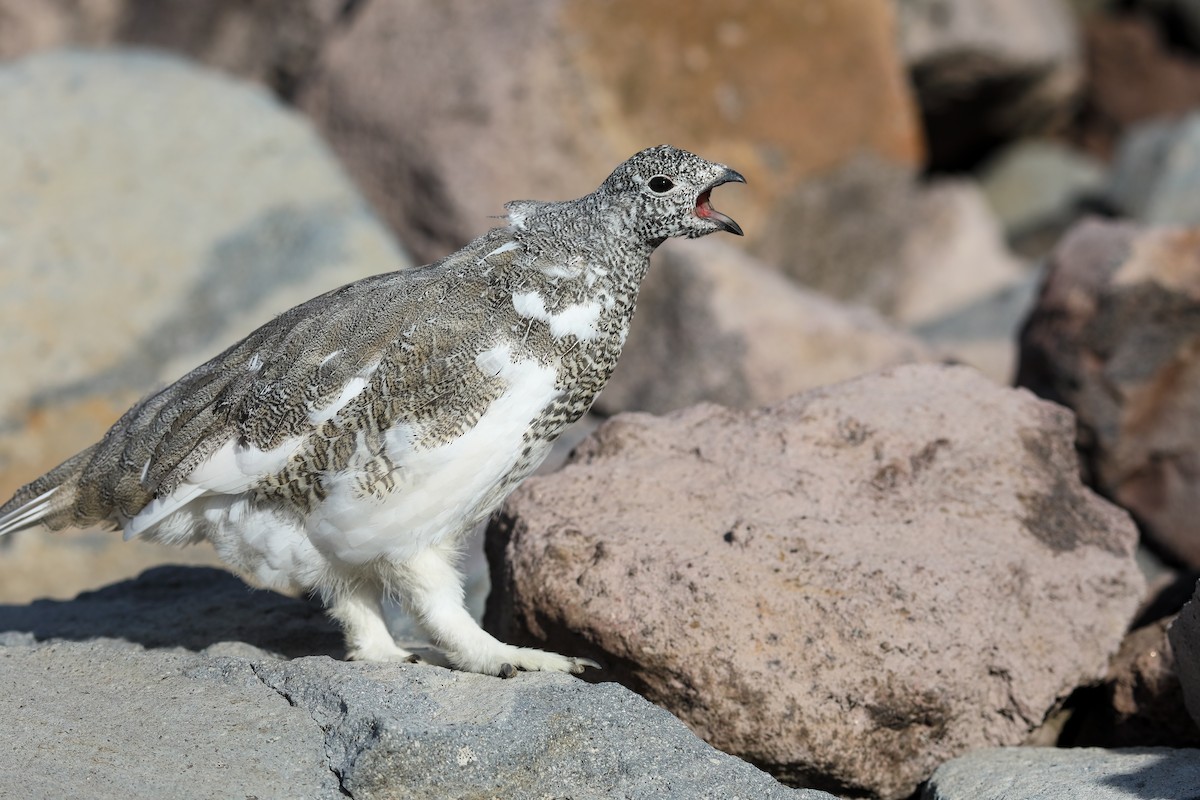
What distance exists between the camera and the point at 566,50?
1050 cm

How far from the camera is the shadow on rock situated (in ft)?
18.2

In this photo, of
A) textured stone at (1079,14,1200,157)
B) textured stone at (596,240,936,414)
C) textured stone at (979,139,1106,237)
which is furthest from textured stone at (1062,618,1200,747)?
textured stone at (1079,14,1200,157)

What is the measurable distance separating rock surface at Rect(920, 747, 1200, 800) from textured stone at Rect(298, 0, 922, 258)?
20.3 feet

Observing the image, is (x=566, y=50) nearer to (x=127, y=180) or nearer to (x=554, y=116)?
(x=554, y=116)

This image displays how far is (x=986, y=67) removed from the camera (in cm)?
1389

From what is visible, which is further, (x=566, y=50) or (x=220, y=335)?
(x=566, y=50)

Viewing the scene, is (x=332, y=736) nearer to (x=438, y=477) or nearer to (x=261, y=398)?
(x=438, y=477)

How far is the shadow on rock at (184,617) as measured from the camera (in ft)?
18.2

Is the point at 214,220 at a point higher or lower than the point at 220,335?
higher

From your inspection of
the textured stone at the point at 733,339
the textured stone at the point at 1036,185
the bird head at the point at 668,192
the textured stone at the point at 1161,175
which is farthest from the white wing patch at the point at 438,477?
the textured stone at the point at 1036,185

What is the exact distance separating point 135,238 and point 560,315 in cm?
528

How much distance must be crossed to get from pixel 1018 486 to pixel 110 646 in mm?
3484

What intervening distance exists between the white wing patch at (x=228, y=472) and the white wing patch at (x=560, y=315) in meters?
0.86

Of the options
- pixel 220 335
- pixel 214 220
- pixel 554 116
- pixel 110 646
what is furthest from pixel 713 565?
pixel 554 116
